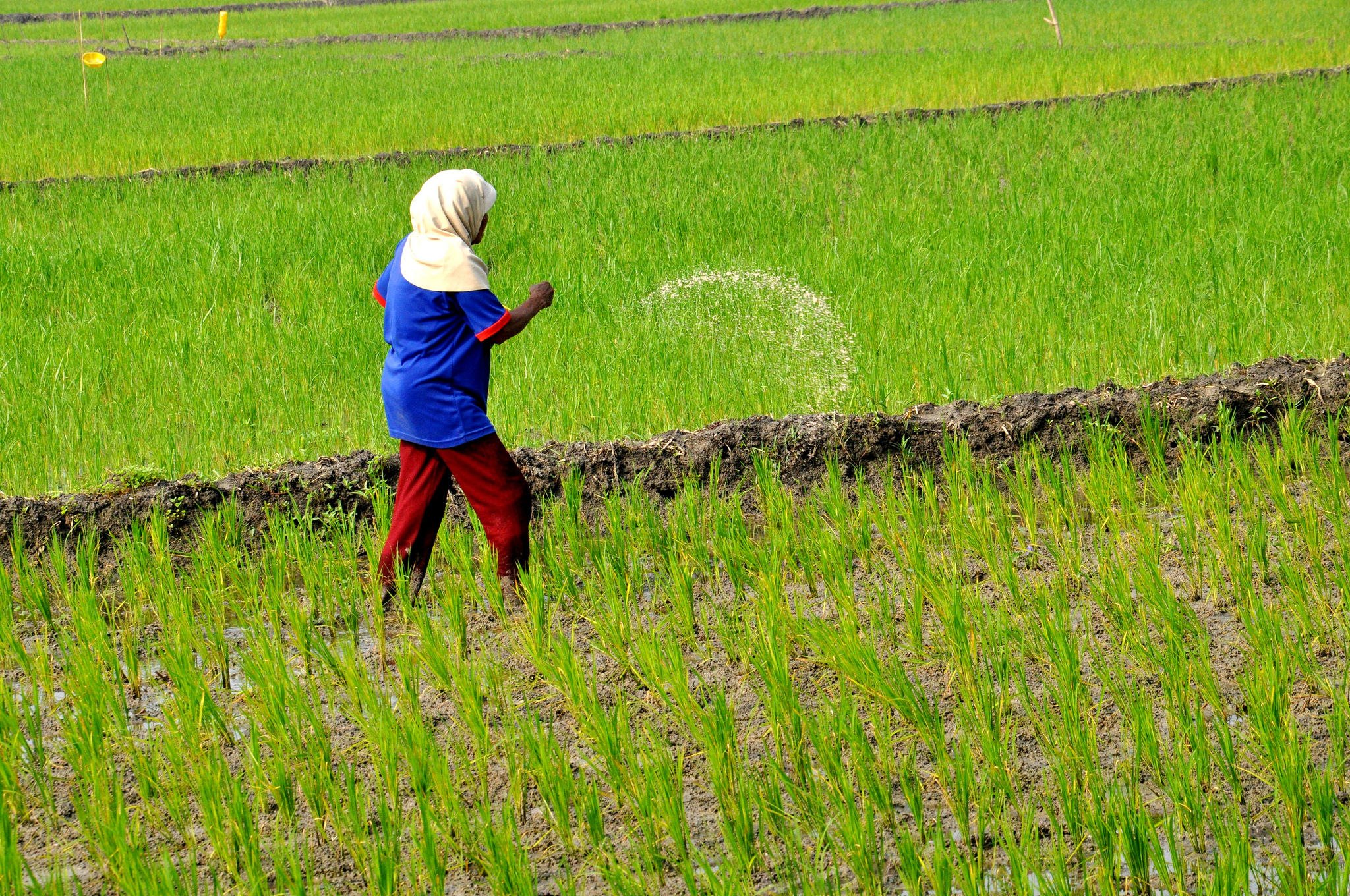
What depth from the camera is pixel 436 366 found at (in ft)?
10.4

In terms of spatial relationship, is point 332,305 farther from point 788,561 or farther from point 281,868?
point 281,868

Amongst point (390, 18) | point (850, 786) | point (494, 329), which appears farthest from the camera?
point (390, 18)

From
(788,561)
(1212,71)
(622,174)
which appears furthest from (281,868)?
(1212,71)

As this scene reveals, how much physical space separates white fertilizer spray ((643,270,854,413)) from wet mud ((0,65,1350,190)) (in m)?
3.92

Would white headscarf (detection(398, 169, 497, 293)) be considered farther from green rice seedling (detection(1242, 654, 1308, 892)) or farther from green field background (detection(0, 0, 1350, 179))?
green field background (detection(0, 0, 1350, 179))

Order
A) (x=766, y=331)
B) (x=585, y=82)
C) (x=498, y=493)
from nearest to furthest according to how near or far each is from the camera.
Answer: (x=498, y=493) → (x=766, y=331) → (x=585, y=82)

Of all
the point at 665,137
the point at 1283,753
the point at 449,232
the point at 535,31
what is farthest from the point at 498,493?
the point at 535,31

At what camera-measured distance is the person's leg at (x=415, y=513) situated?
3346 mm

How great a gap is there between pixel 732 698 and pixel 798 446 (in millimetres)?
1443

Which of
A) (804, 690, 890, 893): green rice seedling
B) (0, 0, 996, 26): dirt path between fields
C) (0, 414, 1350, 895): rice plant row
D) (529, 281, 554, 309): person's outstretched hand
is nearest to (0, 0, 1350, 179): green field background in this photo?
(0, 0, 996, 26): dirt path between fields

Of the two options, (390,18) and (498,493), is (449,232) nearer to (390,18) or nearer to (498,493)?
(498,493)

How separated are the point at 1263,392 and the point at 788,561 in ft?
6.06

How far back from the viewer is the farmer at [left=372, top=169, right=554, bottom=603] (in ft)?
10.0

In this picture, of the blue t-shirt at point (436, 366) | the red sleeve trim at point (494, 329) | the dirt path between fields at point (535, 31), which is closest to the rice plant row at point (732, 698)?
the blue t-shirt at point (436, 366)
